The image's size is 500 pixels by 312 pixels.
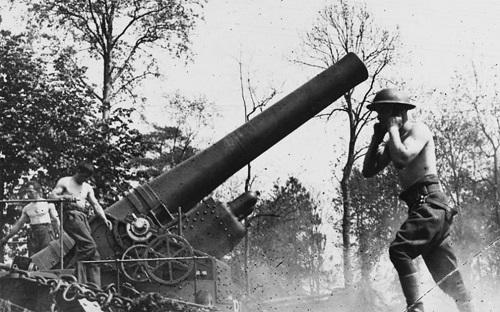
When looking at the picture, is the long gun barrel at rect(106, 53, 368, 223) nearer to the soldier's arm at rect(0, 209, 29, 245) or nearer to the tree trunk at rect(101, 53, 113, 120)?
the soldier's arm at rect(0, 209, 29, 245)

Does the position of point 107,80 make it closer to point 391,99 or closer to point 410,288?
point 391,99

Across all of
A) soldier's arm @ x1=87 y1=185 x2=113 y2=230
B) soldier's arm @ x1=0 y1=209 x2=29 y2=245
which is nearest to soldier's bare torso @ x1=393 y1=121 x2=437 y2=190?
soldier's arm @ x1=87 y1=185 x2=113 y2=230

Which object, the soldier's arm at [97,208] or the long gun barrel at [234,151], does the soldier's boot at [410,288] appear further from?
the long gun barrel at [234,151]

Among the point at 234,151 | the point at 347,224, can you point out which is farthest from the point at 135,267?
the point at 347,224

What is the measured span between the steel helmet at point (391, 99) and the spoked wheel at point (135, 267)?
536 cm

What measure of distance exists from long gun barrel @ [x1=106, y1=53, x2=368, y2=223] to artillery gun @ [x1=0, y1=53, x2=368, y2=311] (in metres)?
0.01

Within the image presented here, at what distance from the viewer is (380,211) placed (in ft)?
128

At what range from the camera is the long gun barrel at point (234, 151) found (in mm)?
11078

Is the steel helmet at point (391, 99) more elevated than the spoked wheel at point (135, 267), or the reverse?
the spoked wheel at point (135, 267)

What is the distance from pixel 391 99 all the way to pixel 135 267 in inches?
220

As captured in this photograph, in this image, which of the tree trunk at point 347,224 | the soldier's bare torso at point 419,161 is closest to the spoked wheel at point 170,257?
the soldier's bare torso at point 419,161

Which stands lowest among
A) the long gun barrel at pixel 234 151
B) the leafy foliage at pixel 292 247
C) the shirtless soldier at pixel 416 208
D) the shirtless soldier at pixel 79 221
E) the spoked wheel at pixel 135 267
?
the shirtless soldier at pixel 416 208

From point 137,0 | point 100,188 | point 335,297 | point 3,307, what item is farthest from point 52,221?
point 137,0

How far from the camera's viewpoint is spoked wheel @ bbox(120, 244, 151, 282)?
1031 cm
